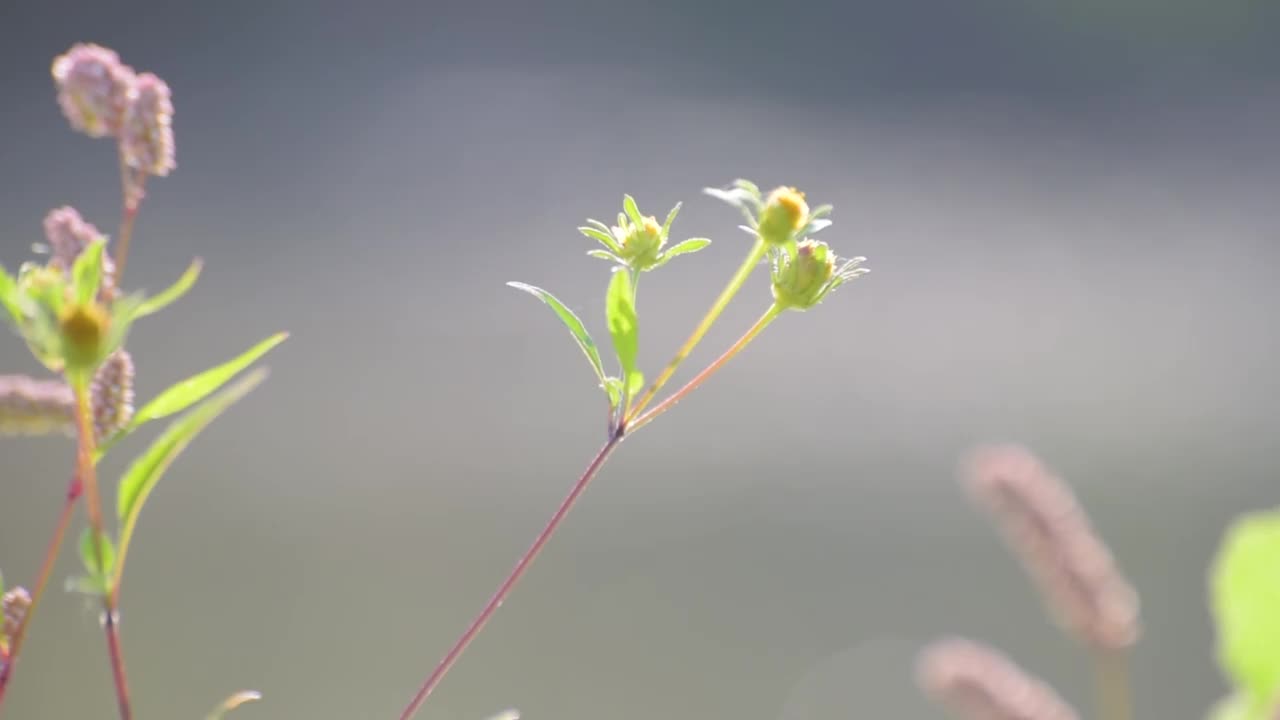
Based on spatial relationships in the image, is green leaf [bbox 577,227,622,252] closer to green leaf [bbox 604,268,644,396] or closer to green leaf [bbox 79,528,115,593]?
green leaf [bbox 604,268,644,396]

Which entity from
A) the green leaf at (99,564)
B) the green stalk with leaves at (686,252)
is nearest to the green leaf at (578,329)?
the green stalk with leaves at (686,252)

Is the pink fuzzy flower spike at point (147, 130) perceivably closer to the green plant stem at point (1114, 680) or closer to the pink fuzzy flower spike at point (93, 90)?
the pink fuzzy flower spike at point (93, 90)

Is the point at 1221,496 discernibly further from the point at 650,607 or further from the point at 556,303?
the point at 556,303

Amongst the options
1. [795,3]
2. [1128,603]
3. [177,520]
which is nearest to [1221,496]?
[177,520]

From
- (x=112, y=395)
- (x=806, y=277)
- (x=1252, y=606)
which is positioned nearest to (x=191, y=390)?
(x=112, y=395)

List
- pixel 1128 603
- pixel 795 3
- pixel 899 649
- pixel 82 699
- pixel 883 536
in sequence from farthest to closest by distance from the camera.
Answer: pixel 795 3 → pixel 883 536 → pixel 899 649 → pixel 82 699 → pixel 1128 603

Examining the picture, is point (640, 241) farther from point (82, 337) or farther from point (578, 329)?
point (82, 337)
